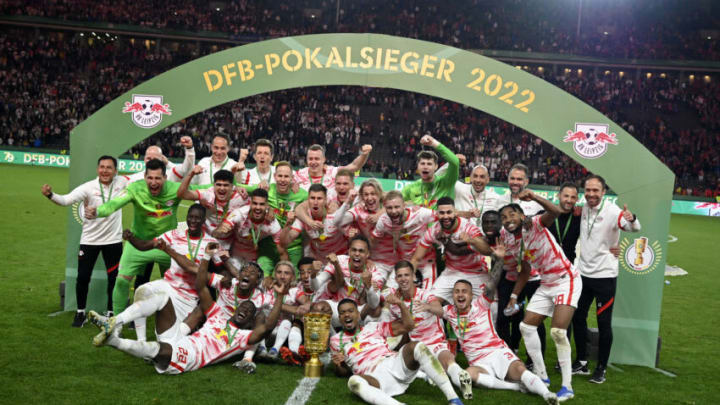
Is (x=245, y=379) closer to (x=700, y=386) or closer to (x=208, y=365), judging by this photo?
(x=208, y=365)

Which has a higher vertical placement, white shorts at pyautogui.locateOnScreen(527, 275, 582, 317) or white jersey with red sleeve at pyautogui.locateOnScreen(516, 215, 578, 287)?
white jersey with red sleeve at pyautogui.locateOnScreen(516, 215, 578, 287)

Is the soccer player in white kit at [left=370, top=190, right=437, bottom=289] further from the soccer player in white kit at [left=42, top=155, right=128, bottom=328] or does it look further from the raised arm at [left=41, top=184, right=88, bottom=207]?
the raised arm at [left=41, top=184, right=88, bottom=207]

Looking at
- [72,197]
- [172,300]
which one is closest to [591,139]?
[172,300]

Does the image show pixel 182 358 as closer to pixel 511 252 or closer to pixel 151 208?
pixel 151 208

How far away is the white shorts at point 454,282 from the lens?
24.7 ft

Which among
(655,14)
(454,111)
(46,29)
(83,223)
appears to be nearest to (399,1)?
(454,111)

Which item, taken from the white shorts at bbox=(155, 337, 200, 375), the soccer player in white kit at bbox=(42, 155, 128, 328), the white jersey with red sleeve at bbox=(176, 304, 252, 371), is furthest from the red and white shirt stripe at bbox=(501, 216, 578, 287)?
the soccer player in white kit at bbox=(42, 155, 128, 328)

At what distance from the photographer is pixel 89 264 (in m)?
8.46

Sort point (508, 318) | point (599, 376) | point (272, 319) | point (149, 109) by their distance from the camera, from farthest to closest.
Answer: point (149, 109) → point (508, 318) → point (599, 376) → point (272, 319)

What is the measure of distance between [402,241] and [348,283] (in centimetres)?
86

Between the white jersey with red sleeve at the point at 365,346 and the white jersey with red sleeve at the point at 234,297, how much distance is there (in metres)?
0.92

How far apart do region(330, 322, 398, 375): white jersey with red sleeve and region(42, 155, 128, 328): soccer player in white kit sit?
3379mm

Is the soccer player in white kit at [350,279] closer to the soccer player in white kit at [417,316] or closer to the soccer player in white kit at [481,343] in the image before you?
the soccer player in white kit at [417,316]

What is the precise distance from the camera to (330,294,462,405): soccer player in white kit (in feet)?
19.4
